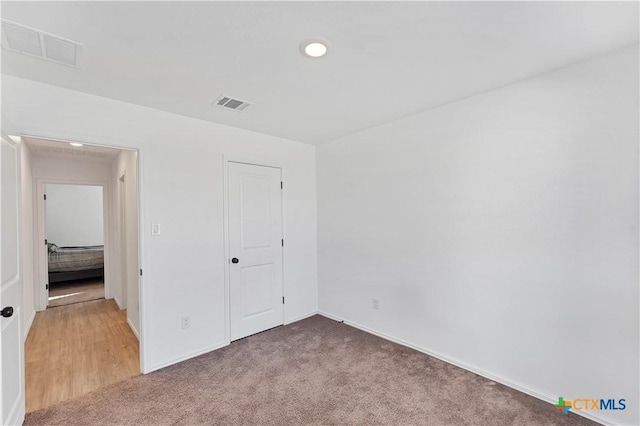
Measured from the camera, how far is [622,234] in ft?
6.09

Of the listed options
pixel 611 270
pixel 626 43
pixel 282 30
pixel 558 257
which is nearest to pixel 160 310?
pixel 282 30

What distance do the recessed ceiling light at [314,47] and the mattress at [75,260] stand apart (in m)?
6.68

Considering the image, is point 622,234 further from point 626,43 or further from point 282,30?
point 282,30

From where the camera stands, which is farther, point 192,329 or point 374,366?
point 192,329

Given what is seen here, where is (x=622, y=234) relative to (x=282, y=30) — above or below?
below

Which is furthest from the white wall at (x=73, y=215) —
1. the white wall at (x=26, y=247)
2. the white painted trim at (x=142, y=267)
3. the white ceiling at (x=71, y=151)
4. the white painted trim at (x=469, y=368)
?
the white painted trim at (x=469, y=368)

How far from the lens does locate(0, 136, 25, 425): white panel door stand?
1705 mm

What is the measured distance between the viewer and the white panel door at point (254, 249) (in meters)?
3.31

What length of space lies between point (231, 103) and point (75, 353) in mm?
3137

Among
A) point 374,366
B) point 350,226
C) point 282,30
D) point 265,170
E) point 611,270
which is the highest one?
point 282,30

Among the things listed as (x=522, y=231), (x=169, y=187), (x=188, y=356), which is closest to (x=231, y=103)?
(x=169, y=187)

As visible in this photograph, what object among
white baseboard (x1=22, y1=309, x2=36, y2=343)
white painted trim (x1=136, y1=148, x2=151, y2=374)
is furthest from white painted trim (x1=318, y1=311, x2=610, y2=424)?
white baseboard (x1=22, y1=309, x2=36, y2=343)

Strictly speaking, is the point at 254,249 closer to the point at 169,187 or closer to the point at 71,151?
the point at 169,187

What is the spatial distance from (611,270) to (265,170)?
328 centimetres
